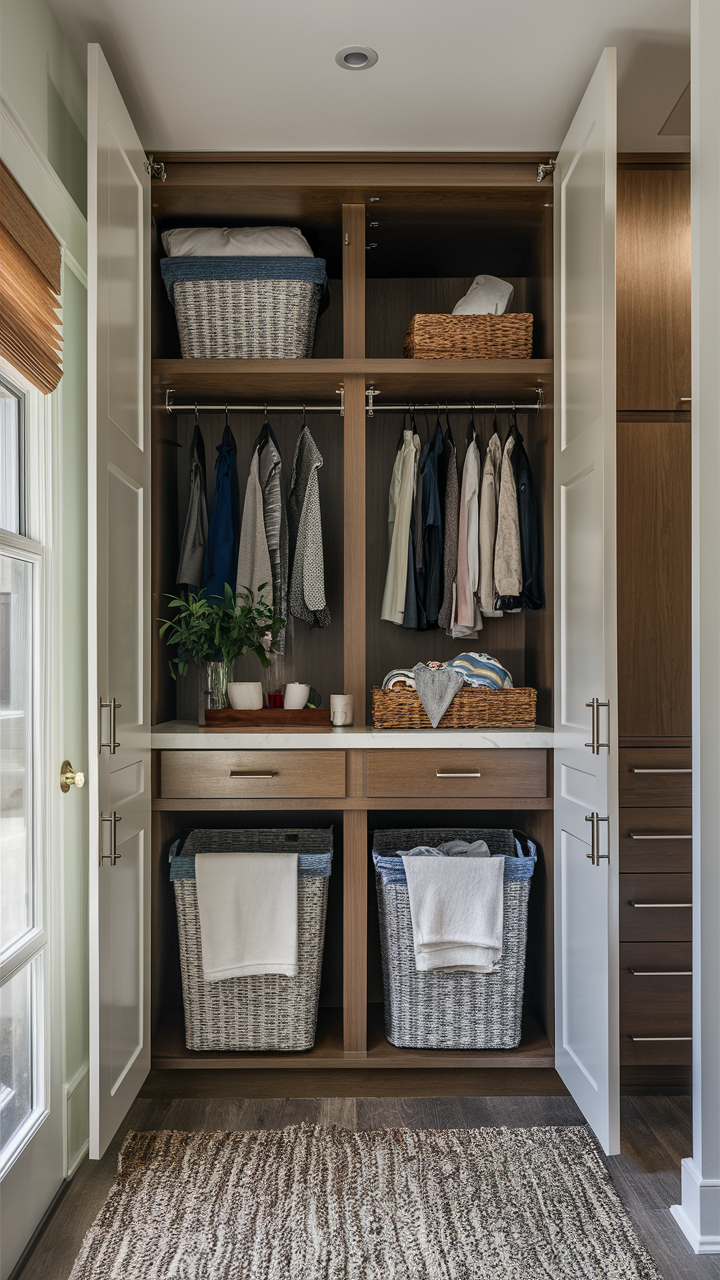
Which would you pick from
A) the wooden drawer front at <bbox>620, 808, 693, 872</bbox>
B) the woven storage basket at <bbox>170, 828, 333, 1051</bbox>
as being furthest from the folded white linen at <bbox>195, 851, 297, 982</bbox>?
the wooden drawer front at <bbox>620, 808, 693, 872</bbox>

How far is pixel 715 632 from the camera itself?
6.05ft

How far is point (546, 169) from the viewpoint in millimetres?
2539

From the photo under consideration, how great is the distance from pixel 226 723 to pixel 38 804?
756 millimetres

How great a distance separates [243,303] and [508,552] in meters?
1.07

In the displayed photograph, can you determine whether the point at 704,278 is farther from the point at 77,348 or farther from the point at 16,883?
the point at 16,883

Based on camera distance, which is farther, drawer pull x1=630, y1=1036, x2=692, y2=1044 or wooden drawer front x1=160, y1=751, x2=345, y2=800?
wooden drawer front x1=160, y1=751, x2=345, y2=800

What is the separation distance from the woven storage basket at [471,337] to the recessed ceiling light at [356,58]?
0.66 metres

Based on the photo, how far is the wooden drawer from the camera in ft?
Answer: 8.31

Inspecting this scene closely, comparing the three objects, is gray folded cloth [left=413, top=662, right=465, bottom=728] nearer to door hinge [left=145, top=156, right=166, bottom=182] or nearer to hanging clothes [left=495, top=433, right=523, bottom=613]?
hanging clothes [left=495, top=433, right=523, bottom=613]

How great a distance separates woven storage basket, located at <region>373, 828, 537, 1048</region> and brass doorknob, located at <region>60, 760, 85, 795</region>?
3.10ft

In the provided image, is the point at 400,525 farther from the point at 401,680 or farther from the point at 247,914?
the point at 247,914

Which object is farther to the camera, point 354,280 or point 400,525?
point 400,525

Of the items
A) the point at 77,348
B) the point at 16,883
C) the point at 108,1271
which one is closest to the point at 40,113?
the point at 77,348

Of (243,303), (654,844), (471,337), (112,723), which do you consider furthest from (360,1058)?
(243,303)
